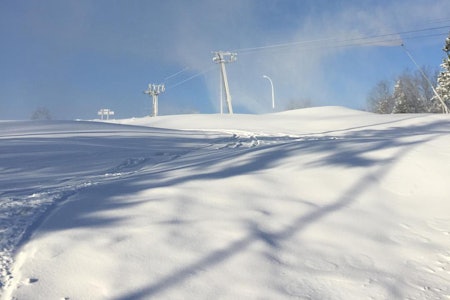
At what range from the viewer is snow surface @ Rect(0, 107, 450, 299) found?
9.64 feet

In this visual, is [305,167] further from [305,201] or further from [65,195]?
[65,195]

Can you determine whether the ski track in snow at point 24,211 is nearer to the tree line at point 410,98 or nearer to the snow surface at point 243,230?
the snow surface at point 243,230

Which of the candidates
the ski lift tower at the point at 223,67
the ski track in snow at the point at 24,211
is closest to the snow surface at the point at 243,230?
the ski track in snow at the point at 24,211

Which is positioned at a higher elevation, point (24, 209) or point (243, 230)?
point (24, 209)

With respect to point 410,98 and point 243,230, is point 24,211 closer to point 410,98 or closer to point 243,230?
point 243,230

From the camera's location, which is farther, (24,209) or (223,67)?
(223,67)

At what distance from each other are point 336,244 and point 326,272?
58 centimetres

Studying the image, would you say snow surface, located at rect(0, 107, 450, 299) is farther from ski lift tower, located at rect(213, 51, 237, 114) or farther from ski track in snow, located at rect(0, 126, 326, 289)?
ski lift tower, located at rect(213, 51, 237, 114)

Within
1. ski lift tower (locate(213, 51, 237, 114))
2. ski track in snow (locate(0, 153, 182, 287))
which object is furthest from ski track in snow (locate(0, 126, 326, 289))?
ski lift tower (locate(213, 51, 237, 114))

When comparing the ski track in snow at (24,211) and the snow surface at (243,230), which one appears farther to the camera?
the ski track in snow at (24,211)

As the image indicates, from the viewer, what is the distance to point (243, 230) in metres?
3.83

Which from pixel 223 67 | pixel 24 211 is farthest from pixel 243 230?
pixel 223 67

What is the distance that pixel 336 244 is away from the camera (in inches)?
148

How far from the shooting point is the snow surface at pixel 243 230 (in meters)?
2.94
